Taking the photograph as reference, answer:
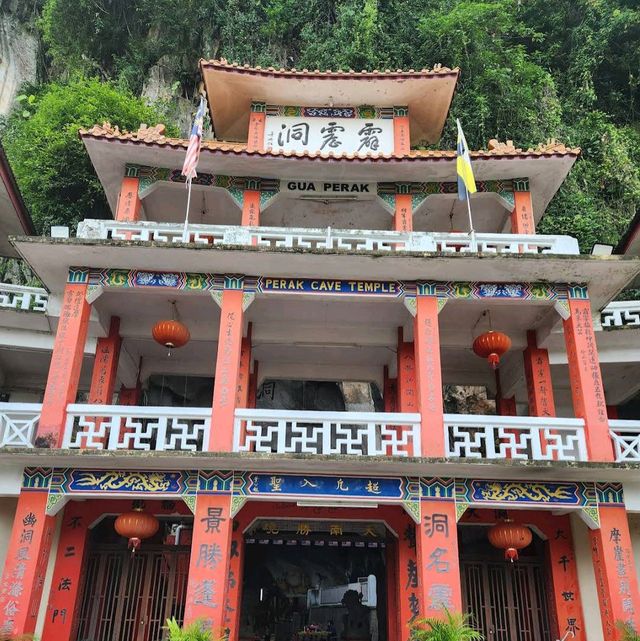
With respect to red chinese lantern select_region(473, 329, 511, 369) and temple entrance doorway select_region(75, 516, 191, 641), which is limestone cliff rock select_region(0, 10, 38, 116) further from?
red chinese lantern select_region(473, 329, 511, 369)

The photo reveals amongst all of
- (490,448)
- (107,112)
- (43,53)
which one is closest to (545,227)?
(490,448)

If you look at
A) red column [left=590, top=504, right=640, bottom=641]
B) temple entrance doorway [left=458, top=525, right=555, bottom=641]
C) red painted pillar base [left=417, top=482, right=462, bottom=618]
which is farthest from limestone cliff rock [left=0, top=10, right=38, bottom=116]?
red column [left=590, top=504, right=640, bottom=641]

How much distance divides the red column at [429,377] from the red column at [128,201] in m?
5.06

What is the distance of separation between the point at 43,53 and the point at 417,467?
22.7 m

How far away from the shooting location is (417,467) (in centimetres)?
810

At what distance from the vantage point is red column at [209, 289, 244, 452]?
8344 millimetres

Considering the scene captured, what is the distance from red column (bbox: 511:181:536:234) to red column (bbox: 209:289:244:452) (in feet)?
16.2

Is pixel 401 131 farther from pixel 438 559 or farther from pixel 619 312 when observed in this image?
pixel 438 559

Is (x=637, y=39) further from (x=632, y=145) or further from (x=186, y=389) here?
(x=186, y=389)

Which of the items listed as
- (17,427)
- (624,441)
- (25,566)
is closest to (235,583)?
(25,566)

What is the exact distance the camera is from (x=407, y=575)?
9297 millimetres

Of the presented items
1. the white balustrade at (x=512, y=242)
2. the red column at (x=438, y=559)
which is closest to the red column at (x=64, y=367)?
the red column at (x=438, y=559)

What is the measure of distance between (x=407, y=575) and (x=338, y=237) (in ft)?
16.7

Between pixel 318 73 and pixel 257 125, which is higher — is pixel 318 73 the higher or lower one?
the higher one
